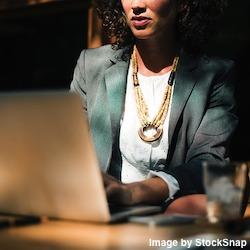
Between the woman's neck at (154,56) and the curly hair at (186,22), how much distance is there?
0.07 m

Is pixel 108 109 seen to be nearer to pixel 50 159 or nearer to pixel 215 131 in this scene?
pixel 215 131

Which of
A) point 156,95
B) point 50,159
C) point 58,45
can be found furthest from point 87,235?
point 58,45

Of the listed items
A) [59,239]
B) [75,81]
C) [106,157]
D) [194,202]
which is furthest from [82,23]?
[59,239]

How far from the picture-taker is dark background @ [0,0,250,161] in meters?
4.72

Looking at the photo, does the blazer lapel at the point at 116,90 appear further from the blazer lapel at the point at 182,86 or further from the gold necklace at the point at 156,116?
the blazer lapel at the point at 182,86

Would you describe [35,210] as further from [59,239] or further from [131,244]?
[131,244]

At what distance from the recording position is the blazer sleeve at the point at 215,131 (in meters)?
2.03

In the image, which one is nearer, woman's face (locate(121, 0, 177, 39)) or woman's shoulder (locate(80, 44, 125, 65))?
woman's face (locate(121, 0, 177, 39))

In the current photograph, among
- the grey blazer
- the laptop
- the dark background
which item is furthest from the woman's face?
the dark background

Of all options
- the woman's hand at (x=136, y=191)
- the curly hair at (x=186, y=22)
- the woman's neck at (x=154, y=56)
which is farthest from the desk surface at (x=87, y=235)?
the curly hair at (x=186, y=22)

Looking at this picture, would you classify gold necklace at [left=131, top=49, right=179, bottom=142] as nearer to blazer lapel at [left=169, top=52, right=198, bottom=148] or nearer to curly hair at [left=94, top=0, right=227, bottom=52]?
blazer lapel at [left=169, top=52, right=198, bottom=148]

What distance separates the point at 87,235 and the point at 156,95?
4.35ft

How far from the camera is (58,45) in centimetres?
529

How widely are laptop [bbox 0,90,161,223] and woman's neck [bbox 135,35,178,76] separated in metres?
1.27
